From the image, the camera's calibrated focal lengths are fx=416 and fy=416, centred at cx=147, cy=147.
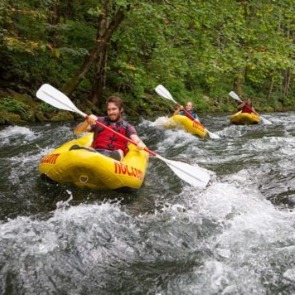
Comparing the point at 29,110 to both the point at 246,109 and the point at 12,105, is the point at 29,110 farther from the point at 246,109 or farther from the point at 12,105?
the point at 246,109

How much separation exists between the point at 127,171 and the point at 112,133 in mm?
719

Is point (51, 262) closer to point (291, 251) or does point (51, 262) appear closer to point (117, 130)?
point (291, 251)

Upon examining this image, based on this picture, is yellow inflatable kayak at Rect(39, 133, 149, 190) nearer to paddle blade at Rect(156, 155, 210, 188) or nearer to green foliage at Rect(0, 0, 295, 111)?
paddle blade at Rect(156, 155, 210, 188)

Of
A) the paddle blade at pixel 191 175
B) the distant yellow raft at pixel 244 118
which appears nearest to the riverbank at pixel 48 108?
the distant yellow raft at pixel 244 118

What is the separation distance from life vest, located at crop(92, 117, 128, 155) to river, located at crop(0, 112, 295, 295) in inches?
22.8

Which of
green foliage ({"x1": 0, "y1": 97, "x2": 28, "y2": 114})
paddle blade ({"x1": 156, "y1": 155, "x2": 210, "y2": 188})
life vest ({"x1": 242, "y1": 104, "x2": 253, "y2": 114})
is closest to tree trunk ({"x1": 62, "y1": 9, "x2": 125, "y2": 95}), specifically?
green foliage ({"x1": 0, "y1": 97, "x2": 28, "y2": 114})

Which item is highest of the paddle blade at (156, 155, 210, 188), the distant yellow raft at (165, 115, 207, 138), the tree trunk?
the paddle blade at (156, 155, 210, 188)

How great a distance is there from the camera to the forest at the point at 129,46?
312 inches

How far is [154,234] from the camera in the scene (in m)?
3.41

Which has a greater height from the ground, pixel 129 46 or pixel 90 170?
pixel 90 170

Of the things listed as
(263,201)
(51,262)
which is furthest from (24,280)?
(263,201)

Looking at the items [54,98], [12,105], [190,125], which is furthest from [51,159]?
[12,105]

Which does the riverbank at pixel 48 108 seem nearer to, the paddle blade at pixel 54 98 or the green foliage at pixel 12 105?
the green foliage at pixel 12 105

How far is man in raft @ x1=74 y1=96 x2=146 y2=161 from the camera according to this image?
4762mm
